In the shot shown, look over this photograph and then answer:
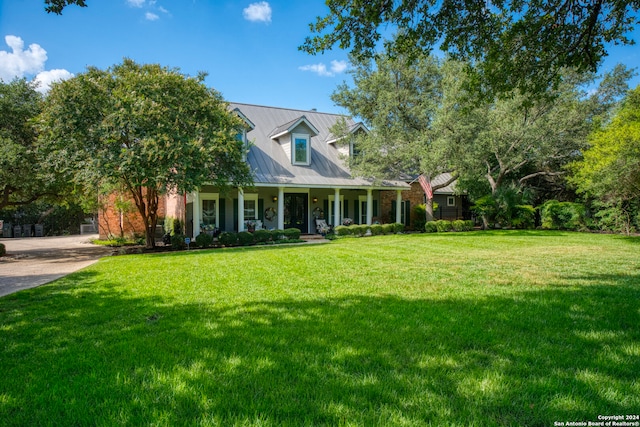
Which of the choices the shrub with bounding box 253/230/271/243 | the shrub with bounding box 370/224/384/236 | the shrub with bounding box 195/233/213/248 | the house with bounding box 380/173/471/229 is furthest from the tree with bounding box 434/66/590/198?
the shrub with bounding box 195/233/213/248

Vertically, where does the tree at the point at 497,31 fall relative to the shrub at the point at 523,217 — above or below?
above

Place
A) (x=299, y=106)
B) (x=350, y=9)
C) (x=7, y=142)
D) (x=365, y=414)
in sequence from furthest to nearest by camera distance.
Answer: (x=299, y=106)
(x=7, y=142)
(x=350, y=9)
(x=365, y=414)

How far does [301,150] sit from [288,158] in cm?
84

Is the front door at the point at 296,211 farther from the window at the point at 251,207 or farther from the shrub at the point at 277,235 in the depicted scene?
the shrub at the point at 277,235

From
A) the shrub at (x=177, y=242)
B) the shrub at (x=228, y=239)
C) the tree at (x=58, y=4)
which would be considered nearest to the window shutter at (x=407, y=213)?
the shrub at (x=228, y=239)

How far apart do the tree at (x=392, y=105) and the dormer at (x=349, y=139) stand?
33.0 inches

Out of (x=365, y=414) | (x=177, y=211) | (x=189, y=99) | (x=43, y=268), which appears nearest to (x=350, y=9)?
(x=365, y=414)

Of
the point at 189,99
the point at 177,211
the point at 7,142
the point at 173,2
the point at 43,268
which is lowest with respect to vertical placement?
the point at 43,268

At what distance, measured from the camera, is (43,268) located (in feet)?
32.5

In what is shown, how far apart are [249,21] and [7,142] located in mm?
9371

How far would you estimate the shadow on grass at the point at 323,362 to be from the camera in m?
2.43

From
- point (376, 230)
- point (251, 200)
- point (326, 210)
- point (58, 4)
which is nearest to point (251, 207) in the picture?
point (251, 200)

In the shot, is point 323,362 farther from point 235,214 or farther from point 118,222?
point 118,222

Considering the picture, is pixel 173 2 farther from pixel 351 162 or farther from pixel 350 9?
pixel 351 162
